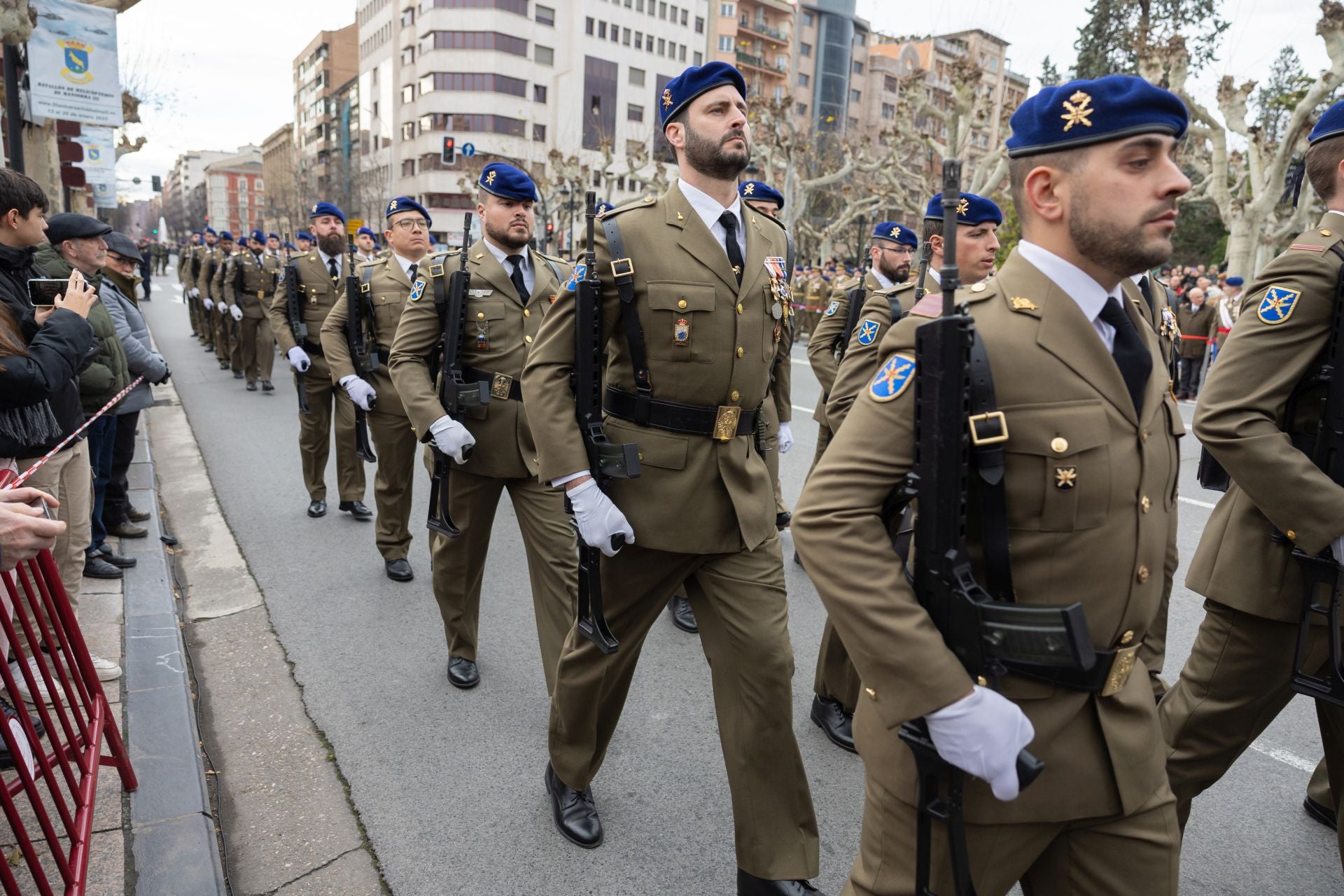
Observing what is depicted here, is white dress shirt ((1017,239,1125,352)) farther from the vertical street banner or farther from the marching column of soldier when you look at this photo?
the vertical street banner

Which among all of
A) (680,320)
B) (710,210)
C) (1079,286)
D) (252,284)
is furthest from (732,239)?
(252,284)

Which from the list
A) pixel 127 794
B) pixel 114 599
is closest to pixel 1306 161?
pixel 127 794

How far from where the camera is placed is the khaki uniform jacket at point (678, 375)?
2836mm

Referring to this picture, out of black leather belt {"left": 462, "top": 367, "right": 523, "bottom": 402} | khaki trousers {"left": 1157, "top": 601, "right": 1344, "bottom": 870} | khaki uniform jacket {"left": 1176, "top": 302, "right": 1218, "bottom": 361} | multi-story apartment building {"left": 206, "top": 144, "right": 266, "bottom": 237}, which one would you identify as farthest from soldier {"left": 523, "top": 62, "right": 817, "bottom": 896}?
multi-story apartment building {"left": 206, "top": 144, "right": 266, "bottom": 237}

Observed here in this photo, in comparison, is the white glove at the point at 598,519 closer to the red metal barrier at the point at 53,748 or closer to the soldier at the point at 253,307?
the red metal barrier at the point at 53,748

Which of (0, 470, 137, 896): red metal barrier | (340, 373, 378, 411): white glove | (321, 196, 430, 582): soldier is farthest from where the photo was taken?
(321, 196, 430, 582): soldier

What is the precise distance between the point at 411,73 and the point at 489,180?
7970 cm

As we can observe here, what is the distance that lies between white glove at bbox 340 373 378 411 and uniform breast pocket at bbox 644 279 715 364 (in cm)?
320

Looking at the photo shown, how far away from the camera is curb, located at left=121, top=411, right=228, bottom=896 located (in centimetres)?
282

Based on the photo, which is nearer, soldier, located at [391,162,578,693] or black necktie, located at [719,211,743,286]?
black necktie, located at [719,211,743,286]

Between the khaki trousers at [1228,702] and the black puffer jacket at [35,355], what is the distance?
378 centimetres

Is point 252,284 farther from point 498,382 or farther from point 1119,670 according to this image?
point 1119,670

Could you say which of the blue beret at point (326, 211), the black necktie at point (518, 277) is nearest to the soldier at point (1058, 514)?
the black necktie at point (518, 277)

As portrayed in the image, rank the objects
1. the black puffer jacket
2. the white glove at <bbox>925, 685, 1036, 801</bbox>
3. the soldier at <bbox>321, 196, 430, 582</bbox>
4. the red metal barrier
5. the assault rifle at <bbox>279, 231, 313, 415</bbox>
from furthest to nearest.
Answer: the assault rifle at <bbox>279, 231, 313, 415</bbox>, the soldier at <bbox>321, 196, 430, 582</bbox>, the black puffer jacket, the red metal barrier, the white glove at <bbox>925, 685, 1036, 801</bbox>
